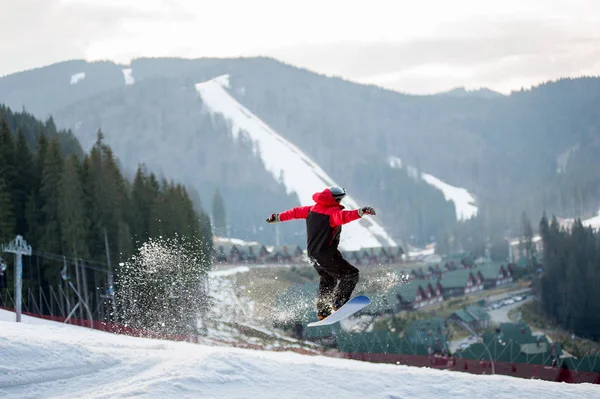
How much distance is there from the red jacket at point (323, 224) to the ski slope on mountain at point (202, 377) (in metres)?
2.14

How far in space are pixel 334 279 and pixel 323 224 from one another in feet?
4.19

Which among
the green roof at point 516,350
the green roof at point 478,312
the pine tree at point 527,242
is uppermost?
the pine tree at point 527,242

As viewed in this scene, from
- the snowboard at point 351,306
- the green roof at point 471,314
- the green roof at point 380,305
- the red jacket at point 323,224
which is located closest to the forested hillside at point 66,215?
the snowboard at point 351,306

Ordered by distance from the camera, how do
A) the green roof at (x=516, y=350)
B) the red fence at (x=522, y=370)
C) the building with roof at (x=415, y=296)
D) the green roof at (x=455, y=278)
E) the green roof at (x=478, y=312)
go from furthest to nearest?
the green roof at (x=455, y=278), the building with roof at (x=415, y=296), the green roof at (x=478, y=312), the green roof at (x=516, y=350), the red fence at (x=522, y=370)

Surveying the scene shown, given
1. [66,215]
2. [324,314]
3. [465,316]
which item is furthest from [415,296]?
[324,314]

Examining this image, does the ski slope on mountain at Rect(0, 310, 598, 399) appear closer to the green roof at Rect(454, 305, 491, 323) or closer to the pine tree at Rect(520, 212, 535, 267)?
the green roof at Rect(454, 305, 491, 323)

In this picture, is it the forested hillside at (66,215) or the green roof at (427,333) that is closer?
the forested hillside at (66,215)

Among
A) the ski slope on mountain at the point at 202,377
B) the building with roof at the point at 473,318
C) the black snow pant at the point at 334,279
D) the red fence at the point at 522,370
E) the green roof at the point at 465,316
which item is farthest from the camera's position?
the green roof at the point at 465,316

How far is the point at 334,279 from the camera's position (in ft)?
53.3

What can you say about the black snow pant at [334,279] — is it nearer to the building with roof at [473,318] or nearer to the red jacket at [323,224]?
the red jacket at [323,224]

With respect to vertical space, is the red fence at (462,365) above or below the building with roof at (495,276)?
above

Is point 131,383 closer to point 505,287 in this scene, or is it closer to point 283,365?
point 283,365

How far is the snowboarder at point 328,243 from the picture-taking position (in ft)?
51.0

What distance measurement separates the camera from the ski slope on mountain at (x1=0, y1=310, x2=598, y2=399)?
12.5 m
